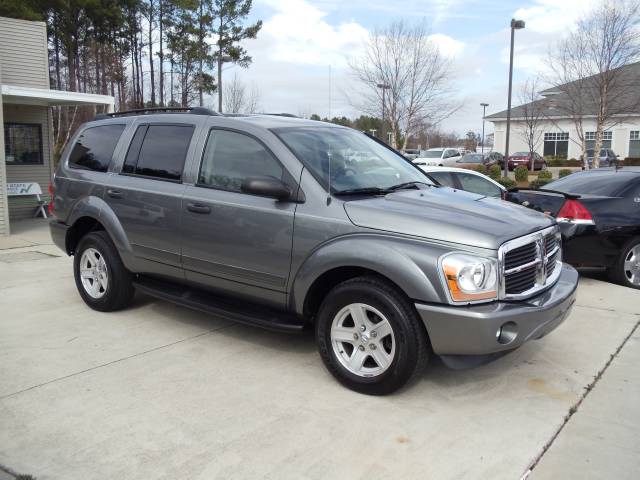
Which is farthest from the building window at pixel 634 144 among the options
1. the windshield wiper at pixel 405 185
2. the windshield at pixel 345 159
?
the windshield wiper at pixel 405 185

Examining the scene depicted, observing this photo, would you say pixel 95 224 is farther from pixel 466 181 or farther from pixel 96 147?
pixel 466 181

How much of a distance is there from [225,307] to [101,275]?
1794mm

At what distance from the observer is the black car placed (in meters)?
6.82

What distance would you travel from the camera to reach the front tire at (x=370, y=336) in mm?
3650

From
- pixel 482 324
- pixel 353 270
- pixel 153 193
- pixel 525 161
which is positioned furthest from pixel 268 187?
pixel 525 161

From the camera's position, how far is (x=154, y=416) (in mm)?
3619

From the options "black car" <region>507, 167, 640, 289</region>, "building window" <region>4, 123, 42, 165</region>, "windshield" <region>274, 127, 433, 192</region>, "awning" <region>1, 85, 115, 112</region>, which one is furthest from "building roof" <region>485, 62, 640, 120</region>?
"windshield" <region>274, 127, 433, 192</region>

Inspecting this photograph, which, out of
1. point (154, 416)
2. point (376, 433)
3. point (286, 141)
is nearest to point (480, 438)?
point (376, 433)

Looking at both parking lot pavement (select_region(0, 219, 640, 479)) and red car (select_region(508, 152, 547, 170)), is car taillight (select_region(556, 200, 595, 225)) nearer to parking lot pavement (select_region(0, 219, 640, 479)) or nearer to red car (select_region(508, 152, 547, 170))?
parking lot pavement (select_region(0, 219, 640, 479))

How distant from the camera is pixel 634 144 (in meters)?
40.5

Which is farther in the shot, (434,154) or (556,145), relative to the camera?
(556,145)

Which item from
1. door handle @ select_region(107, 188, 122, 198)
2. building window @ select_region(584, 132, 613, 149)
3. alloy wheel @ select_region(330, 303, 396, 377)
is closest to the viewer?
alloy wheel @ select_region(330, 303, 396, 377)

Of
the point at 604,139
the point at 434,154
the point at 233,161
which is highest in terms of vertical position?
the point at 604,139

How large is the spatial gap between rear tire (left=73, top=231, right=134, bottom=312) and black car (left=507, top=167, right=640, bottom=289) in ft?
15.8
